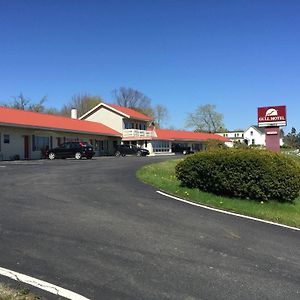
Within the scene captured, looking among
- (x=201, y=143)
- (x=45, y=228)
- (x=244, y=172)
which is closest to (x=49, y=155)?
(x=244, y=172)

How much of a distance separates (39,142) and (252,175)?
99.1ft

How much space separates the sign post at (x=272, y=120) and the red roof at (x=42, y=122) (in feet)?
65.4

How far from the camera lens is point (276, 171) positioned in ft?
42.1

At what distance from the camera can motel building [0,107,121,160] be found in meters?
35.1

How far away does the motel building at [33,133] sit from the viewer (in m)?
35.1

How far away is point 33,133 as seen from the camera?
1533 inches

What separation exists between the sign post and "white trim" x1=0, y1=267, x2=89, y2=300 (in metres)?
20.8

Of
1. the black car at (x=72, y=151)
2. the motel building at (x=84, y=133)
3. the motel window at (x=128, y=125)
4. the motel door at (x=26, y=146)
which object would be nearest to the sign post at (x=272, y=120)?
the motel building at (x=84, y=133)

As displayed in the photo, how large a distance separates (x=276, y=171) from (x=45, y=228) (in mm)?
7545

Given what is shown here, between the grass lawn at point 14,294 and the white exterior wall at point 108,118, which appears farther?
the white exterior wall at point 108,118

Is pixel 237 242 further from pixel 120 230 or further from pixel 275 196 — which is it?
pixel 275 196

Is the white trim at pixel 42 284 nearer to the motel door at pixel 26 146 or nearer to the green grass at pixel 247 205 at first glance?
the green grass at pixel 247 205

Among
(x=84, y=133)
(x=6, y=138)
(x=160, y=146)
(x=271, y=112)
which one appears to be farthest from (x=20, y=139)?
(x=160, y=146)

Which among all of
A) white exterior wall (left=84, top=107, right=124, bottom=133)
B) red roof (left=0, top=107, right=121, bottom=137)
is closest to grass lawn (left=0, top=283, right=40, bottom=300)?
red roof (left=0, top=107, right=121, bottom=137)
